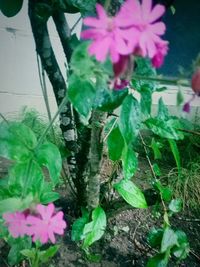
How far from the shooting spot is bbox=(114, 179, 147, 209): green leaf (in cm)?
106

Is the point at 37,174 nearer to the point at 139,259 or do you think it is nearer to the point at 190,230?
the point at 139,259

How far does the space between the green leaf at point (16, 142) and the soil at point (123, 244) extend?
1.82ft

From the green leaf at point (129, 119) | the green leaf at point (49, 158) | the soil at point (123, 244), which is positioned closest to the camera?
the green leaf at point (129, 119)

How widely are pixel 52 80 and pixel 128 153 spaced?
428 mm

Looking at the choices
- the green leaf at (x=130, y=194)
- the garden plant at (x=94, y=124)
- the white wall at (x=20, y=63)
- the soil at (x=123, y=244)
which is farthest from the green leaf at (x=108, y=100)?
the white wall at (x=20, y=63)

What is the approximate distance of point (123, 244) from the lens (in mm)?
1385

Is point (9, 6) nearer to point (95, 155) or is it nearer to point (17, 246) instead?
point (95, 155)

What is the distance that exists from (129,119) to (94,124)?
330 mm

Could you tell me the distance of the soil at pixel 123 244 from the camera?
1.26 meters

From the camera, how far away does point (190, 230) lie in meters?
1.62

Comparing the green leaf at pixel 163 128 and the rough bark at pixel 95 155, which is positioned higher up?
the green leaf at pixel 163 128

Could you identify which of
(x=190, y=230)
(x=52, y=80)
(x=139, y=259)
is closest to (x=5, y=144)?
(x=52, y=80)

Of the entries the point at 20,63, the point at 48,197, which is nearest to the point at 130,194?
the point at 48,197

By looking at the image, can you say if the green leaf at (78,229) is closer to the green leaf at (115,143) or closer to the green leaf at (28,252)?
the green leaf at (28,252)
